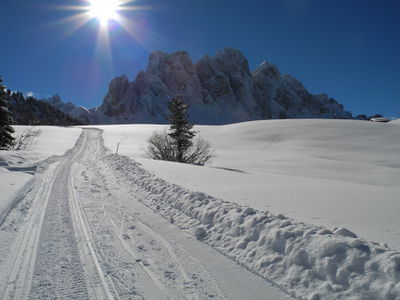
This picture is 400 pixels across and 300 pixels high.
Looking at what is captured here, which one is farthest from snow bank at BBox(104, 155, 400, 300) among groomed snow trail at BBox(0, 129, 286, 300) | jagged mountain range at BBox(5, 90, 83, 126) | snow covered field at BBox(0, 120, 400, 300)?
jagged mountain range at BBox(5, 90, 83, 126)

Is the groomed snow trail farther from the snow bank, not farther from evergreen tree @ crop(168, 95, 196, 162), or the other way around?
evergreen tree @ crop(168, 95, 196, 162)

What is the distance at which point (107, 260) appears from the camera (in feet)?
12.5

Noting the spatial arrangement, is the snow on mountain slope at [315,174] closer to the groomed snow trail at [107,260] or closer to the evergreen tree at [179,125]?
the groomed snow trail at [107,260]

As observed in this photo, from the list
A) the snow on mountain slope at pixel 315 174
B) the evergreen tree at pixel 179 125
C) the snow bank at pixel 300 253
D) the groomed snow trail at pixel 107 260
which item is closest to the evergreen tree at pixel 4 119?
the snow on mountain slope at pixel 315 174

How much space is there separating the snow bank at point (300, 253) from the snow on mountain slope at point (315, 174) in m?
1.09

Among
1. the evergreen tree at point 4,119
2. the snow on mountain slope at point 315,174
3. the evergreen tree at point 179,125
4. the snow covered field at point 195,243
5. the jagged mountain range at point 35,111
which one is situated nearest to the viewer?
the snow covered field at point 195,243

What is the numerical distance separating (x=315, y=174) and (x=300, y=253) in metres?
15.8

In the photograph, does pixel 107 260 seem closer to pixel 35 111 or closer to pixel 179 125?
pixel 179 125

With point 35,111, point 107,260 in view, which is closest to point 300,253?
point 107,260

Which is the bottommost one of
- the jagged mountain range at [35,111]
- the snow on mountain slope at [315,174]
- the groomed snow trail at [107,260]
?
the groomed snow trail at [107,260]

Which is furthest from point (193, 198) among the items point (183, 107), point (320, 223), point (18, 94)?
point (18, 94)

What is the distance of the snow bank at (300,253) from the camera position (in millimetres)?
3075

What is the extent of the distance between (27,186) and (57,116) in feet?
488

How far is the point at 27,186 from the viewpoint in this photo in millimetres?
7906
